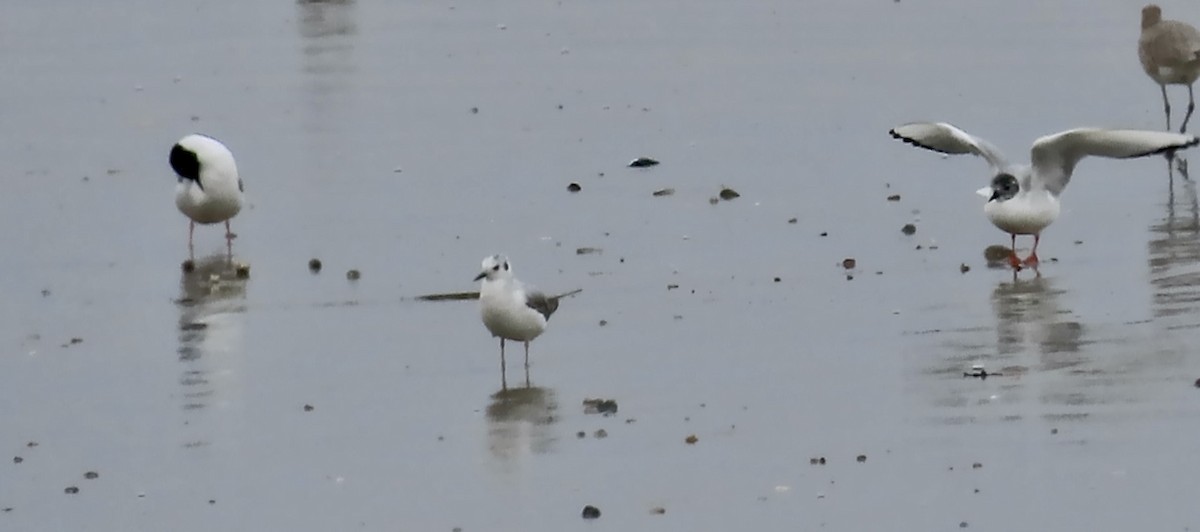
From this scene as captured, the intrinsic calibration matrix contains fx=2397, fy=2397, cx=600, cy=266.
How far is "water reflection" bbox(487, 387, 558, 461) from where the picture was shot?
349 inches

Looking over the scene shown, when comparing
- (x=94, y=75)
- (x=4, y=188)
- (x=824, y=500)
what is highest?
(x=94, y=75)

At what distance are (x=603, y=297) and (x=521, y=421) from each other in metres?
2.40

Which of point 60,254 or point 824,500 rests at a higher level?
point 60,254

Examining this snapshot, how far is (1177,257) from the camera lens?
39.5 ft

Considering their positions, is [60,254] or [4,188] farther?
[4,188]

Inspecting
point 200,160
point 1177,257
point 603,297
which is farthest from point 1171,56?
point 200,160

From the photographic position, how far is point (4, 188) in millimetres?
15328

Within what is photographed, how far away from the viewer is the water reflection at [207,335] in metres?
9.75

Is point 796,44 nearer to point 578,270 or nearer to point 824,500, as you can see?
point 578,270

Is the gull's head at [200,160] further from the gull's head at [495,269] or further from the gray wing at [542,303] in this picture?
the gull's head at [495,269]

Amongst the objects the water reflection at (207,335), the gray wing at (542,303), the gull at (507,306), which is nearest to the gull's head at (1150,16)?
the water reflection at (207,335)

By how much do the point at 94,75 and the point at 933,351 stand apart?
39.5 feet

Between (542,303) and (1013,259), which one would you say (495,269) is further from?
(1013,259)

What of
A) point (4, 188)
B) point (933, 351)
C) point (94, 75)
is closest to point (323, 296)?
point (933, 351)
